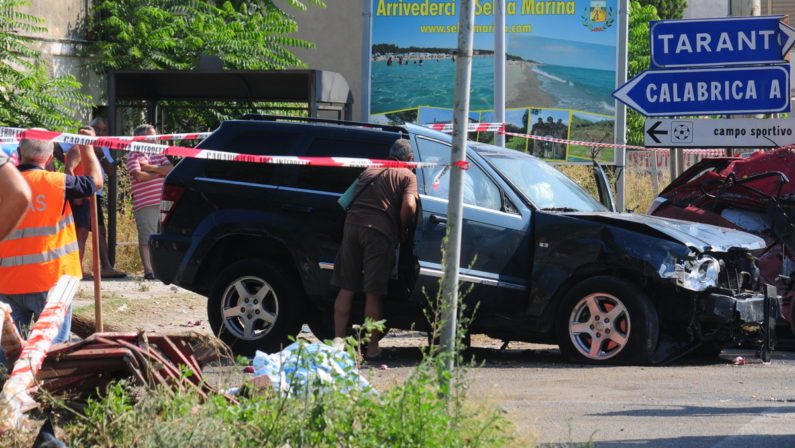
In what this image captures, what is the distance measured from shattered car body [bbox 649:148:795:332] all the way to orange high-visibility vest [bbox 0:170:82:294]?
255 inches

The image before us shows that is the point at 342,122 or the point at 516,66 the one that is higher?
the point at 516,66

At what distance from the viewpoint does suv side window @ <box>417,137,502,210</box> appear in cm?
932

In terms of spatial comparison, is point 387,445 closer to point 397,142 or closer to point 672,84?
point 397,142

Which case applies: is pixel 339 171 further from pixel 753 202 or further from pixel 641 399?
pixel 753 202

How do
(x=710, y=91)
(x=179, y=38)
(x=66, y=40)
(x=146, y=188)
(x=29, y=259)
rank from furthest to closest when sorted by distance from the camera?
(x=179, y=38) < (x=66, y=40) < (x=146, y=188) < (x=710, y=91) < (x=29, y=259)

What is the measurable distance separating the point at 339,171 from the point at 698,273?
114 inches

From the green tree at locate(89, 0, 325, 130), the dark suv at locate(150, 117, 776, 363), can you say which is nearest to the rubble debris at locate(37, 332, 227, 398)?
the dark suv at locate(150, 117, 776, 363)

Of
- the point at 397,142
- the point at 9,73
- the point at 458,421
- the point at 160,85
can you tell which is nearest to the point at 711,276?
the point at 397,142

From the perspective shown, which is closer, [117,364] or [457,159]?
[117,364]

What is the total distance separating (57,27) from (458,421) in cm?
1888

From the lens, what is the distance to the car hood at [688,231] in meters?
8.99

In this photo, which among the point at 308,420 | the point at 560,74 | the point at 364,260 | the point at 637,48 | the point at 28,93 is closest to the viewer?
the point at 308,420

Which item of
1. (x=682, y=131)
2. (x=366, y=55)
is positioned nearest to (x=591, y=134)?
(x=366, y=55)

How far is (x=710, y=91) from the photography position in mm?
13211
